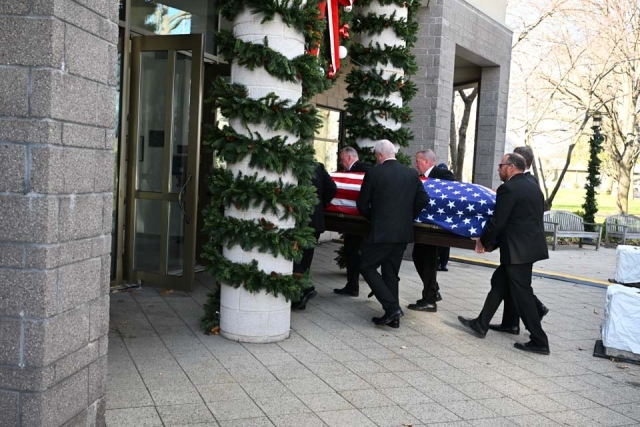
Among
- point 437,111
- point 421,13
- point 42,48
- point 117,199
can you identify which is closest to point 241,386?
point 42,48

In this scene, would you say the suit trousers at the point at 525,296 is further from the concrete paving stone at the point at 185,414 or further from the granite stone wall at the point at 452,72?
the granite stone wall at the point at 452,72

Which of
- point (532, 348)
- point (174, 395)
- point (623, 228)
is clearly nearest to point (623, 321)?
point (532, 348)

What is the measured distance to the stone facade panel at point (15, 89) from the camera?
2922 mm

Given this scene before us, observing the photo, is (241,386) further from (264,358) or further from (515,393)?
(515,393)

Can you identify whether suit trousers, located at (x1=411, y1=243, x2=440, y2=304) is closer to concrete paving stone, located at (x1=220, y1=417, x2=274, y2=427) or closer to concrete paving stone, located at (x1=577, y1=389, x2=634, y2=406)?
concrete paving stone, located at (x1=577, y1=389, x2=634, y2=406)

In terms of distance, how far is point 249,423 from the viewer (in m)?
4.09

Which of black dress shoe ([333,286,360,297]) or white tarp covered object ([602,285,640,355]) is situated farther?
black dress shoe ([333,286,360,297])

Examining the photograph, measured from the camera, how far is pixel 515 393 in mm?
5016

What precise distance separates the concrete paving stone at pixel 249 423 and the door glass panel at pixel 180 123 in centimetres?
411

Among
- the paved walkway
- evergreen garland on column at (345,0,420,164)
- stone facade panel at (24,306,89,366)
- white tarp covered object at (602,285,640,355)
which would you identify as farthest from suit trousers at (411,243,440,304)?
stone facade panel at (24,306,89,366)

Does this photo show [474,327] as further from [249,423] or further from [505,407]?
[249,423]

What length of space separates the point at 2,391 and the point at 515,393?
3.51 m

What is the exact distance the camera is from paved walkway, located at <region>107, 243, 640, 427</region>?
14.3 ft

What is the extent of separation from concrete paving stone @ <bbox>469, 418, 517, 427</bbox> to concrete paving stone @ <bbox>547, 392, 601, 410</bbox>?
0.66m
